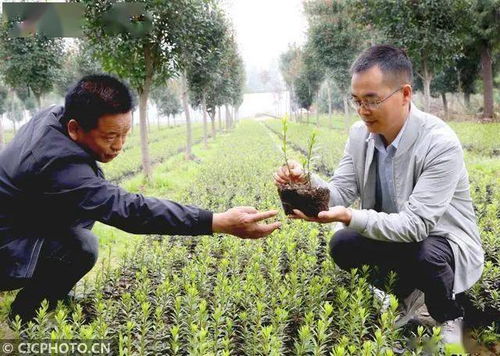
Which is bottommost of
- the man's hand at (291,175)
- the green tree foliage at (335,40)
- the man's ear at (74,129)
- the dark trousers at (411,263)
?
the dark trousers at (411,263)

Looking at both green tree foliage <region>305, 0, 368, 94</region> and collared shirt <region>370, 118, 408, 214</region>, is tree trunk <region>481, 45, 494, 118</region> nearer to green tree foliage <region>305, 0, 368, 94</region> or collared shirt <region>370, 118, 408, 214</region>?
green tree foliage <region>305, 0, 368, 94</region>

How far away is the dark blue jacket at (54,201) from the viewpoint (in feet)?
8.41

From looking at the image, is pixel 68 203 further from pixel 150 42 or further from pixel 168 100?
A: pixel 168 100

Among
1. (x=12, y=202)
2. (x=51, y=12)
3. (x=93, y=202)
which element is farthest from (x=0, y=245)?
(x=51, y=12)

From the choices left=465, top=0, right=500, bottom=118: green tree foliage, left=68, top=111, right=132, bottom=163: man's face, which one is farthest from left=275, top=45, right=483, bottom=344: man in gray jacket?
left=465, top=0, right=500, bottom=118: green tree foliage

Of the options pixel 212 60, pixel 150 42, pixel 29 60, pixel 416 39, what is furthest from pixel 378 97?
pixel 29 60

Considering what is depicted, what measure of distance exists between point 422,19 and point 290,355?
1248 centimetres

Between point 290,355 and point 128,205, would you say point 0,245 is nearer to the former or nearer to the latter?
point 128,205

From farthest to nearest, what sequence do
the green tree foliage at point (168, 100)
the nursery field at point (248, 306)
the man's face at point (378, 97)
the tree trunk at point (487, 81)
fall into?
1. the green tree foliage at point (168, 100)
2. the tree trunk at point (487, 81)
3. the man's face at point (378, 97)
4. the nursery field at point (248, 306)

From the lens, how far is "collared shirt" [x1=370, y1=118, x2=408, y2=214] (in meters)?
3.13

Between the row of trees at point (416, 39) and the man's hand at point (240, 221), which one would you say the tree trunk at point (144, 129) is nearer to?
the row of trees at point (416, 39)

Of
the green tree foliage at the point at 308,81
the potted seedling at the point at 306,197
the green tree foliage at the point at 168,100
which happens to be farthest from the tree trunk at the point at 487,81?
the green tree foliage at the point at 168,100

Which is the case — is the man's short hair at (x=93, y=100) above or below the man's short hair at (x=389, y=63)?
below

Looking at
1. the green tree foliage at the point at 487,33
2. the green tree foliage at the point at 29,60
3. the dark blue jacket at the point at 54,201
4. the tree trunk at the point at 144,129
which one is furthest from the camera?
the green tree foliage at the point at 487,33
